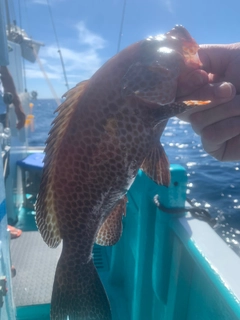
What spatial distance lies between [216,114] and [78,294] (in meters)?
1.29

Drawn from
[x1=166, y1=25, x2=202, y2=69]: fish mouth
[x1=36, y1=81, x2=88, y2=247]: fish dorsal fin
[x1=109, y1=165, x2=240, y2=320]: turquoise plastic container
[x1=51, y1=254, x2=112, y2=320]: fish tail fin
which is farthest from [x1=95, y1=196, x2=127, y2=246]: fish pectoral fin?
[x1=166, y1=25, x2=202, y2=69]: fish mouth

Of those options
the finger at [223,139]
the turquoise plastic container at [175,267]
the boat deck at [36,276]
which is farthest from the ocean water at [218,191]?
the finger at [223,139]

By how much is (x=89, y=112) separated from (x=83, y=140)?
6.0 inches

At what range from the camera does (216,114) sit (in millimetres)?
1772

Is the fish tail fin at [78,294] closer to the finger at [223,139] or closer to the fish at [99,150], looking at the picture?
the fish at [99,150]

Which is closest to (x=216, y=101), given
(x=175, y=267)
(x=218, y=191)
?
(x=175, y=267)

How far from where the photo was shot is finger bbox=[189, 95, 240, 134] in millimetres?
1724

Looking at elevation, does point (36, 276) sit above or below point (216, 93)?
below

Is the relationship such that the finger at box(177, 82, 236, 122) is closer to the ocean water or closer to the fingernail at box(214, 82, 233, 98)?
the fingernail at box(214, 82, 233, 98)

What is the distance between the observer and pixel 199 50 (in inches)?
74.9

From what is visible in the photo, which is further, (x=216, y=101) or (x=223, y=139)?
(x=223, y=139)

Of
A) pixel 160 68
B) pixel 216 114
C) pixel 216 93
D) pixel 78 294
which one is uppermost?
pixel 160 68

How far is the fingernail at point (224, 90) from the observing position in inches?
63.4

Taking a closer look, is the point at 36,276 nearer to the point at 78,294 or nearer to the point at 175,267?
the point at 175,267
